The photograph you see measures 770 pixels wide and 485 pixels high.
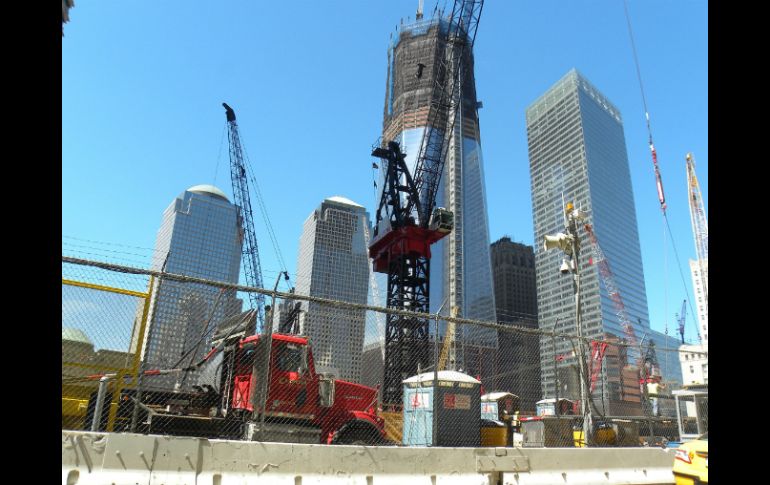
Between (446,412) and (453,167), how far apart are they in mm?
129983

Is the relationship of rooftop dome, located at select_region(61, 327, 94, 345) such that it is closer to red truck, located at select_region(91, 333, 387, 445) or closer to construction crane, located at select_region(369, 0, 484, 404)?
red truck, located at select_region(91, 333, 387, 445)

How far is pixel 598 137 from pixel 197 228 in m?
128

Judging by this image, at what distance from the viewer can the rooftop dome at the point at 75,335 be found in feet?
22.7

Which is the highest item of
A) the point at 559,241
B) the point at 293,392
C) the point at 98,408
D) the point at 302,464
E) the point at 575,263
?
the point at 559,241

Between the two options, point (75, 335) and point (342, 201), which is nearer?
point (75, 335)

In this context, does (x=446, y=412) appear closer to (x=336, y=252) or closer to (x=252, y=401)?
(x=252, y=401)

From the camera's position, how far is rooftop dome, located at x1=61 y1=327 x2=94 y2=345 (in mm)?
6930

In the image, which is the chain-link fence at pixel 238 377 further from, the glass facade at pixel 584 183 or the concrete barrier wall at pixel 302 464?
the glass facade at pixel 584 183

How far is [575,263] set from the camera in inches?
454

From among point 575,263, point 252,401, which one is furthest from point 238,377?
point 575,263

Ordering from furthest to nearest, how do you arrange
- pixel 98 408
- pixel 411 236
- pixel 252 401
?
pixel 411 236 < pixel 252 401 < pixel 98 408
